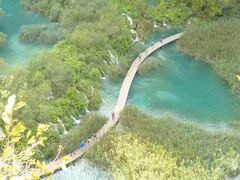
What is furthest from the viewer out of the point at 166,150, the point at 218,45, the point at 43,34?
the point at 43,34

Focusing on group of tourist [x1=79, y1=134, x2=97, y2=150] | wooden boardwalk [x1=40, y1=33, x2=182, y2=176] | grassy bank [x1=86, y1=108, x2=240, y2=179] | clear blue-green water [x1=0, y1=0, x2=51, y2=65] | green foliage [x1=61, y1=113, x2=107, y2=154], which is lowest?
clear blue-green water [x1=0, y1=0, x2=51, y2=65]

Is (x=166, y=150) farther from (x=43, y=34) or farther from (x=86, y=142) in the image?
(x=43, y=34)

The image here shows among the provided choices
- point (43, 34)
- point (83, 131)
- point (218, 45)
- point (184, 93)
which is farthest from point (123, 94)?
point (43, 34)

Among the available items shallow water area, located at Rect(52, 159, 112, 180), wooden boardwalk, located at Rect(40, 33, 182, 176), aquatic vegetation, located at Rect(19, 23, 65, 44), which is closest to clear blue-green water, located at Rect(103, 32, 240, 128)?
wooden boardwalk, located at Rect(40, 33, 182, 176)

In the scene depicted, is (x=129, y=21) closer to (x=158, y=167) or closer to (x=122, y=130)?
(x=122, y=130)

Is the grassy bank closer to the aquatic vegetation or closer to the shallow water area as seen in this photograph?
the shallow water area

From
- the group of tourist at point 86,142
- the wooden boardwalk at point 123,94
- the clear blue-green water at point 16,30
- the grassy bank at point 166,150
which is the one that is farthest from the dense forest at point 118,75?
the clear blue-green water at point 16,30
